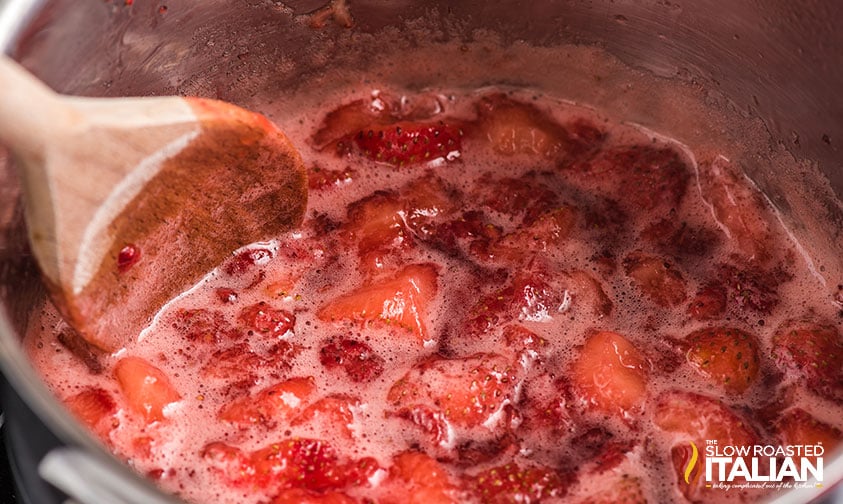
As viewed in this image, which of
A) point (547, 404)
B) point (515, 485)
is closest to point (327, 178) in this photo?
point (547, 404)

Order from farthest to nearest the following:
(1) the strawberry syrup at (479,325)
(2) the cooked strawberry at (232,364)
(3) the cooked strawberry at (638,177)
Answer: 1. (3) the cooked strawberry at (638,177)
2. (2) the cooked strawberry at (232,364)
3. (1) the strawberry syrup at (479,325)

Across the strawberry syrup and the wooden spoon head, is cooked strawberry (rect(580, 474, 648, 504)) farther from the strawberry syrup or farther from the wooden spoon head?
the wooden spoon head

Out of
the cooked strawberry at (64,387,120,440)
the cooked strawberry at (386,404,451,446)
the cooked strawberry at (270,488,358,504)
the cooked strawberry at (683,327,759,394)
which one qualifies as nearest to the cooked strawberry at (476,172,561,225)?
the cooked strawberry at (683,327,759,394)

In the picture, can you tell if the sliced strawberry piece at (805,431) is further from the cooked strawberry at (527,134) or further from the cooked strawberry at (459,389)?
the cooked strawberry at (527,134)

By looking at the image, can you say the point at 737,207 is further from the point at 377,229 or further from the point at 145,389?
the point at 145,389

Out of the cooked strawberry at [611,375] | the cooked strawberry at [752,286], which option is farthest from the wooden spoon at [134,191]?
the cooked strawberry at [752,286]
